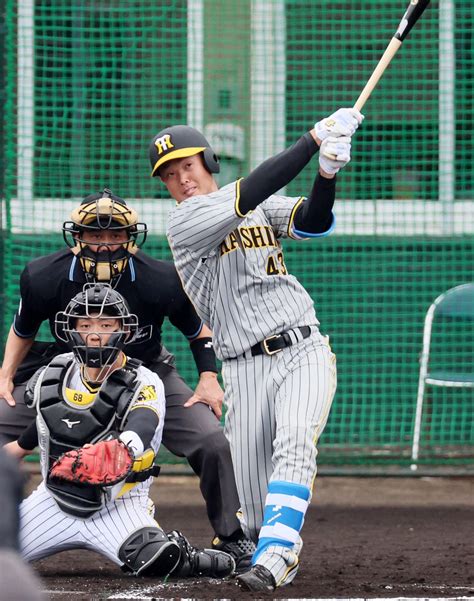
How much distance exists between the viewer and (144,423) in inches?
171

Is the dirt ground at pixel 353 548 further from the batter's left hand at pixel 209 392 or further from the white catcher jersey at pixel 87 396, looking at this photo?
the batter's left hand at pixel 209 392

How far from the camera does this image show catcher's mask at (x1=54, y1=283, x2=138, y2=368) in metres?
4.38

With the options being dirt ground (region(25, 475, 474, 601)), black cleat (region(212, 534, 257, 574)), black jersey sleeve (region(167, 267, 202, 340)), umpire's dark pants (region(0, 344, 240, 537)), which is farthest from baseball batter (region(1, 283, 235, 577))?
black jersey sleeve (region(167, 267, 202, 340))

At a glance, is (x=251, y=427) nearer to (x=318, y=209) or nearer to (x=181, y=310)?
(x=318, y=209)

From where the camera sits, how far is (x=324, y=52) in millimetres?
7598

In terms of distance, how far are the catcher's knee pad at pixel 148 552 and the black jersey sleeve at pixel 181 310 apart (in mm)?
1051

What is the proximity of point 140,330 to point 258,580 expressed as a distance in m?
1.48

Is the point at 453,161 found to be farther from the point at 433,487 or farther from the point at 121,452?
the point at 121,452

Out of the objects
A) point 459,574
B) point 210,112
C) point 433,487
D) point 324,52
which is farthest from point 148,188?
point 459,574

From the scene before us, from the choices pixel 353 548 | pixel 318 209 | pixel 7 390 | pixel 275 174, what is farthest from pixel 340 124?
pixel 353 548

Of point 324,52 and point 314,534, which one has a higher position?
point 324,52

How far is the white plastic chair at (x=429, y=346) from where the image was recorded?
7277 mm

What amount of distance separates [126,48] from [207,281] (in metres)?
3.43

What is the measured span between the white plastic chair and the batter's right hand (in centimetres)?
286
